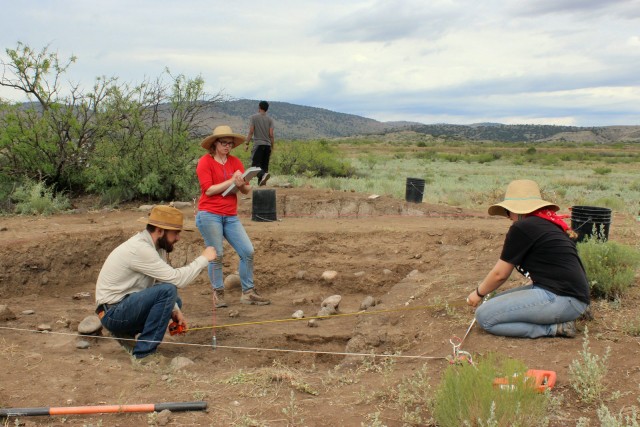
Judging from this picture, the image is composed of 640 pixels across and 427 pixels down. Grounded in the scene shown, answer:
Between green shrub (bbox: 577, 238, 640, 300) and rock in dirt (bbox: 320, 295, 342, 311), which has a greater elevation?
green shrub (bbox: 577, 238, 640, 300)

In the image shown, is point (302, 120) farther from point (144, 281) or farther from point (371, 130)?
point (144, 281)

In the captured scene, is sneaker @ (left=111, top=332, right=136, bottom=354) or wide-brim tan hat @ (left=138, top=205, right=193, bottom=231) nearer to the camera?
wide-brim tan hat @ (left=138, top=205, right=193, bottom=231)

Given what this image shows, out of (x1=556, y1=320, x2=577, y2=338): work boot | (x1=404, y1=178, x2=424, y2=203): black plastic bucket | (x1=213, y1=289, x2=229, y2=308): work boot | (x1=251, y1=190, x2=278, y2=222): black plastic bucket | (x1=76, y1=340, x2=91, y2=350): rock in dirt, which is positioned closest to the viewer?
(x1=556, y1=320, x2=577, y2=338): work boot

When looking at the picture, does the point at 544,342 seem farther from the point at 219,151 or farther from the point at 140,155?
the point at 140,155

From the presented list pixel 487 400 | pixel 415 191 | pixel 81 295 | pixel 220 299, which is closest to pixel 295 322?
pixel 220 299

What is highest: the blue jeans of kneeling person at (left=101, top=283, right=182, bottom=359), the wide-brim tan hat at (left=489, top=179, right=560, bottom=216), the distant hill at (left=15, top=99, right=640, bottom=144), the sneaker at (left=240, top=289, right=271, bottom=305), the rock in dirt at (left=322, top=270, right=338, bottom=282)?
the distant hill at (left=15, top=99, right=640, bottom=144)

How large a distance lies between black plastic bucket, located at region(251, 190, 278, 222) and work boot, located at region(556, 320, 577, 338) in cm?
632

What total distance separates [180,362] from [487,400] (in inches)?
112

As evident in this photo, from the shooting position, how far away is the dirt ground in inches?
155

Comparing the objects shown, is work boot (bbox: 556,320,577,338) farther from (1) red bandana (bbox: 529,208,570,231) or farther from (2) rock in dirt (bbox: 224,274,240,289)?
(2) rock in dirt (bbox: 224,274,240,289)

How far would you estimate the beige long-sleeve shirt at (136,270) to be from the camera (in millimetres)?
5039

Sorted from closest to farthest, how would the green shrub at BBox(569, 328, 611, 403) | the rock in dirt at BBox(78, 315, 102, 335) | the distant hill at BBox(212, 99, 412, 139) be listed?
the green shrub at BBox(569, 328, 611, 403), the rock in dirt at BBox(78, 315, 102, 335), the distant hill at BBox(212, 99, 412, 139)

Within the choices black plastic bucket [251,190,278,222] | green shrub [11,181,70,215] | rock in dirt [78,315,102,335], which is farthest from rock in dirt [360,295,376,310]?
green shrub [11,181,70,215]

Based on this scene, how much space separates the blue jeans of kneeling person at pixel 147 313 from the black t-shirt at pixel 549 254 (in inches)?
113
